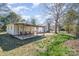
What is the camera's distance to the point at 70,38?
5.39 ft

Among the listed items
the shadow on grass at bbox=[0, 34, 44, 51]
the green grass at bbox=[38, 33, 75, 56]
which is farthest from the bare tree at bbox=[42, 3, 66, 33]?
the shadow on grass at bbox=[0, 34, 44, 51]

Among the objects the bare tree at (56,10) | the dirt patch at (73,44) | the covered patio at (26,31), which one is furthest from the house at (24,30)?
the dirt patch at (73,44)

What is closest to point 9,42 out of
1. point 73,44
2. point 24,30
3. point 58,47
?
point 24,30

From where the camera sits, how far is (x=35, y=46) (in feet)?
5.39

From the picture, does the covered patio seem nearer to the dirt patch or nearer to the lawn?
the lawn

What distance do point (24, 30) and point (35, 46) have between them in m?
0.17

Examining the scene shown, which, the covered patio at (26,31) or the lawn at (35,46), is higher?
the covered patio at (26,31)

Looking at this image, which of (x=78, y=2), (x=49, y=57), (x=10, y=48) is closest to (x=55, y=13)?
(x=78, y=2)

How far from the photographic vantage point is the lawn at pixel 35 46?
162 cm

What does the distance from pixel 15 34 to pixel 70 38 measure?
0.47 metres

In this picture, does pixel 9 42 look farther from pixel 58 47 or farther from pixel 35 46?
pixel 58 47

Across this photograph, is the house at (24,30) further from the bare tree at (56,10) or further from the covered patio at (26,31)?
the bare tree at (56,10)

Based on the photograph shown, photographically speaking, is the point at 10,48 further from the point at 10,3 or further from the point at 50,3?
the point at 50,3

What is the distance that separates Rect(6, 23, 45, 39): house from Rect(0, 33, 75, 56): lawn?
0.04m
